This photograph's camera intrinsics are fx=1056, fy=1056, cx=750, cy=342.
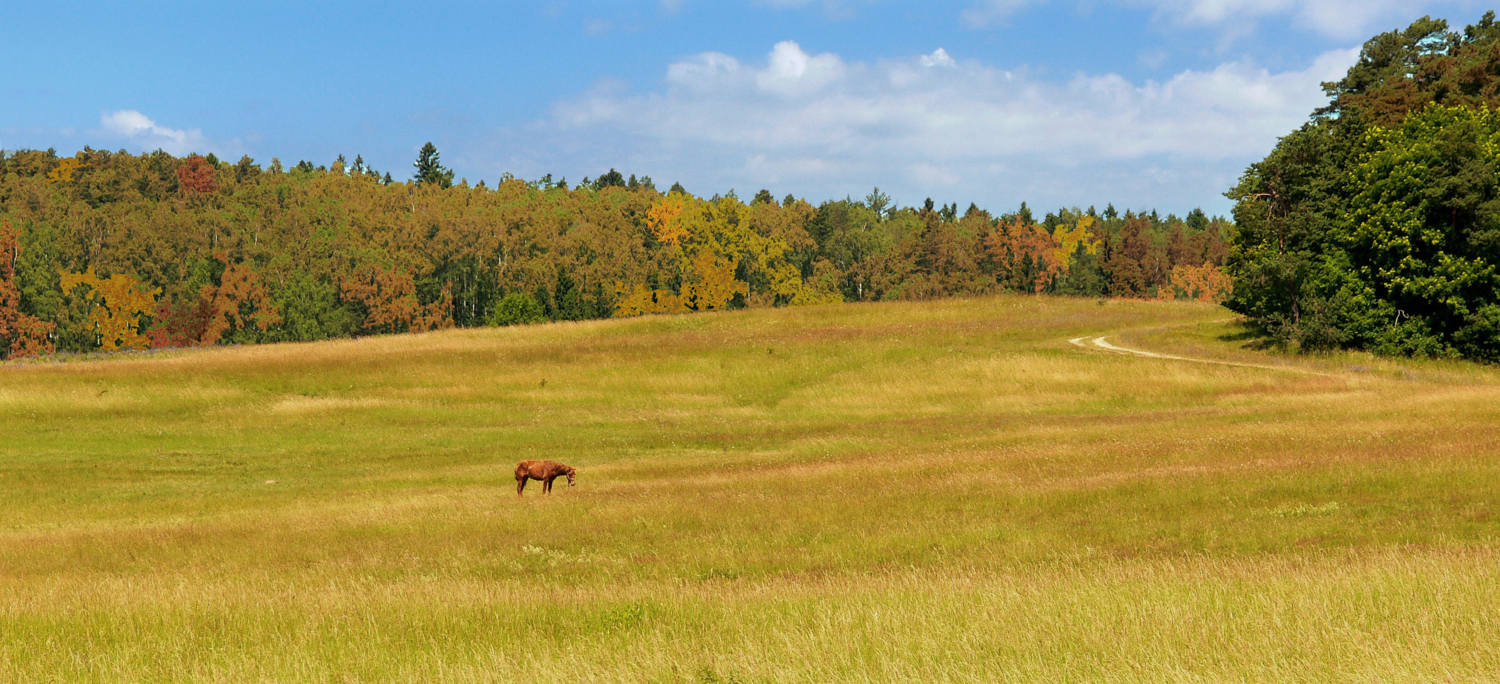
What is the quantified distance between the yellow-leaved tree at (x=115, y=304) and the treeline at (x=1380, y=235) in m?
114

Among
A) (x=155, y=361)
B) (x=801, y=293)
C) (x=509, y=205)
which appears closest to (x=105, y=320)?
(x=509, y=205)

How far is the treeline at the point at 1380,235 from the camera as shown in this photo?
51781 millimetres

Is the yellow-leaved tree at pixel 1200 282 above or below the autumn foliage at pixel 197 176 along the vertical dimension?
below

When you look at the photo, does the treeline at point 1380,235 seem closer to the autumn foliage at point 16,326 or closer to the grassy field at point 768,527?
the grassy field at point 768,527

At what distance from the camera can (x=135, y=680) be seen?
809 centimetres

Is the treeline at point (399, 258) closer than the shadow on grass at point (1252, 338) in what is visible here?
No

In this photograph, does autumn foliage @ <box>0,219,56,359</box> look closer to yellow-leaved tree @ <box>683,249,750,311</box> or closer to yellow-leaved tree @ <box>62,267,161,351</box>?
yellow-leaved tree @ <box>62,267,161,351</box>

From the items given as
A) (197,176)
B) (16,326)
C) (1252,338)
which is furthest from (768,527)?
(197,176)

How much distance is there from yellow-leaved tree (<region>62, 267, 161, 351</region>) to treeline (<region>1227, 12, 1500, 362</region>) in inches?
4498

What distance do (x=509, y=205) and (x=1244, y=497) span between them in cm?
15340

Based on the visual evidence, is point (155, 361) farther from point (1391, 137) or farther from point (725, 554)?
point (1391, 137)

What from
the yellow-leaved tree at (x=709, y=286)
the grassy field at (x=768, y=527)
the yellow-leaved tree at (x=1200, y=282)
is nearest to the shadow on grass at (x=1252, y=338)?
the grassy field at (x=768, y=527)

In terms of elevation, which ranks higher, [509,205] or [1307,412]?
[509,205]

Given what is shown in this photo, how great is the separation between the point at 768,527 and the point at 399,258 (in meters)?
128
